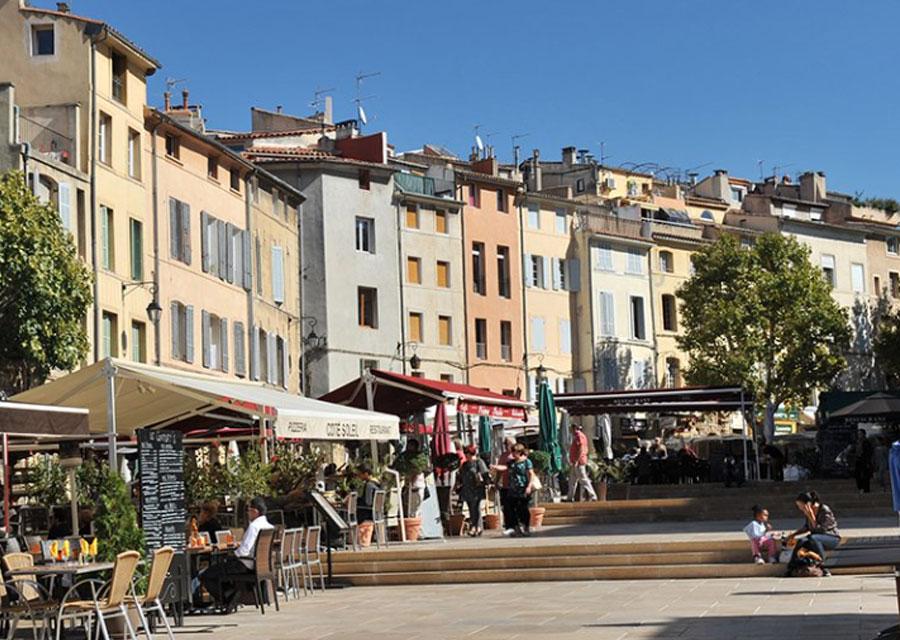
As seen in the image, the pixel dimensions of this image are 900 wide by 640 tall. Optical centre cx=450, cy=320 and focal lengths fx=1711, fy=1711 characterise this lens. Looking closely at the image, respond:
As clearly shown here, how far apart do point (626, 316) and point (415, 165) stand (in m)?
12.5

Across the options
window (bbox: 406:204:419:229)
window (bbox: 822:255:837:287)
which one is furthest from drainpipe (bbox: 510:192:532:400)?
window (bbox: 822:255:837:287)

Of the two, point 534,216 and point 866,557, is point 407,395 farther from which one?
point 534,216

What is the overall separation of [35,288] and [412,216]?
1193 inches

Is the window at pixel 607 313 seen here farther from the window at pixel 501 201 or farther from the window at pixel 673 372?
the window at pixel 501 201

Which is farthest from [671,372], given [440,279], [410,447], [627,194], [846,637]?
[846,637]

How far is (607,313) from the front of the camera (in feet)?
230

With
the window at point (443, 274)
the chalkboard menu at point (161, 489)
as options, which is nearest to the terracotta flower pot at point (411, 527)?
the chalkboard menu at point (161, 489)

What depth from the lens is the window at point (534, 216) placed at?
67.1 m

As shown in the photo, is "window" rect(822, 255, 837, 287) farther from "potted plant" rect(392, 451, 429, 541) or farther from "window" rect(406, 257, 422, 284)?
"potted plant" rect(392, 451, 429, 541)

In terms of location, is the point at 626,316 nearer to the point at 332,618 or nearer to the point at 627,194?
the point at 627,194

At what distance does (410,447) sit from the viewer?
2738cm

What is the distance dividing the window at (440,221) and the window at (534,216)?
5678 mm

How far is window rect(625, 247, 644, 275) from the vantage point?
71750mm

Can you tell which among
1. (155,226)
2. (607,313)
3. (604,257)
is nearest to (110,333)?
(155,226)
